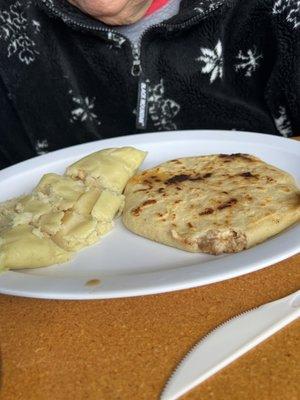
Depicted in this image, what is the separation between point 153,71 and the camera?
56.7 inches

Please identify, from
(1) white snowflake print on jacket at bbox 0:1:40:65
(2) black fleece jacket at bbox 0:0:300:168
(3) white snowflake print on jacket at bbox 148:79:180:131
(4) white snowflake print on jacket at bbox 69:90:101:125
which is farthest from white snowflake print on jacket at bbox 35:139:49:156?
(3) white snowflake print on jacket at bbox 148:79:180:131

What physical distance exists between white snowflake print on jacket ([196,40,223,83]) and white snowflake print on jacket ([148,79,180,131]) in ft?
0.39

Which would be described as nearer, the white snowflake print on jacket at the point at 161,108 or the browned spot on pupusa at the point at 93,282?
the browned spot on pupusa at the point at 93,282

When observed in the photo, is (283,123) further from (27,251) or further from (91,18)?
(27,251)

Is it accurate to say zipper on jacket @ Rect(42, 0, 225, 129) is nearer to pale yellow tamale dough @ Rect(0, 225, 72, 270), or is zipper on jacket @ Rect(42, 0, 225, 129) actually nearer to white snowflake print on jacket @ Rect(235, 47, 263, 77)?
white snowflake print on jacket @ Rect(235, 47, 263, 77)

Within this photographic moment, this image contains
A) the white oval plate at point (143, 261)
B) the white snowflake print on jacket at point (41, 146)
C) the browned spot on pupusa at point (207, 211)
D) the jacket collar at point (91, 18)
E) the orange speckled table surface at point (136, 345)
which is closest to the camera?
the orange speckled table surface at point (136, 345)

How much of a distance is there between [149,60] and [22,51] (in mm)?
396

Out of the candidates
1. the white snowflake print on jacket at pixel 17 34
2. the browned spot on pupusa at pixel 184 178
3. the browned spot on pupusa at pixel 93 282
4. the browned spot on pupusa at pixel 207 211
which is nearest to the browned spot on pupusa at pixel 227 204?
the browned spot on pupusa at pixel 207 211

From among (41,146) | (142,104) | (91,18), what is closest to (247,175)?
(142,104)

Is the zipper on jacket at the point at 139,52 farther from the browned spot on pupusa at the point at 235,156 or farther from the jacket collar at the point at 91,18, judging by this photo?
the browned spot on pupusa at the point at 235,156

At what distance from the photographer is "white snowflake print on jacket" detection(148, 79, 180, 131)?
1479 millimetres

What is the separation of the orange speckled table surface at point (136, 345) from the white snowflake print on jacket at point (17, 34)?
90cm

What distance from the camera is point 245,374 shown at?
0.68 meters

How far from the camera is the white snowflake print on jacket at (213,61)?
143 cm
